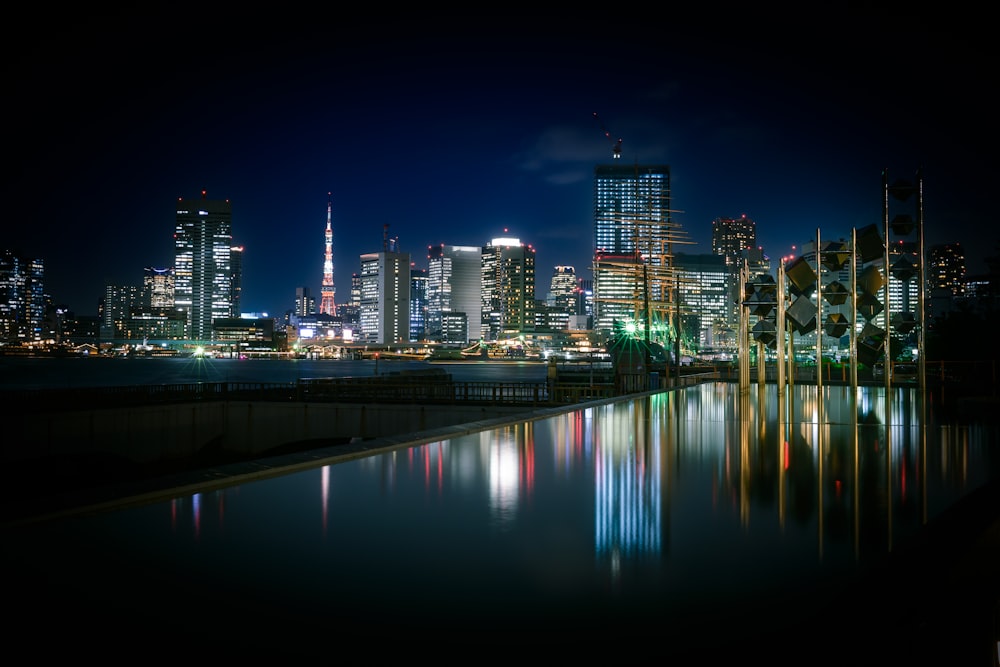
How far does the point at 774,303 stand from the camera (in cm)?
2409

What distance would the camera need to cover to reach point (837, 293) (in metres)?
21.4

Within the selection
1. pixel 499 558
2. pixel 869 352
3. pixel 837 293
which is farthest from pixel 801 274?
pixel 499 558

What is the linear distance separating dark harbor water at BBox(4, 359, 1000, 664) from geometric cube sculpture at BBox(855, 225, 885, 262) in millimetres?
15583

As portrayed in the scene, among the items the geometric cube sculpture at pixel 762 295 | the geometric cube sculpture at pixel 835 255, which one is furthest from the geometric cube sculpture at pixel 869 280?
the geometric cube sculpture at pixel 762 295

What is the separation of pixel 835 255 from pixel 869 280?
130cm

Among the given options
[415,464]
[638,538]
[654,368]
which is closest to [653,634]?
[638,538]

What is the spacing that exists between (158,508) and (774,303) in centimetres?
2233

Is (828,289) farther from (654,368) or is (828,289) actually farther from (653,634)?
(654,368)

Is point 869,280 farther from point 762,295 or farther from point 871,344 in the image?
point 762,295

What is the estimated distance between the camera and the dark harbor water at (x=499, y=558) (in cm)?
288

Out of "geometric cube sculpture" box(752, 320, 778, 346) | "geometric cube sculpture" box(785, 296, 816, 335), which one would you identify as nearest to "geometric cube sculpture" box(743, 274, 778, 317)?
"geometric cube sculpture" box(752, 320, 778, 346)

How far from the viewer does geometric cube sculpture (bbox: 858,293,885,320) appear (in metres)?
21.7

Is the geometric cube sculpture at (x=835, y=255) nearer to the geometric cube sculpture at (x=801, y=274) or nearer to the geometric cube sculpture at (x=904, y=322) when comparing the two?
the geometric cube sculpture at (x=801, y=274)

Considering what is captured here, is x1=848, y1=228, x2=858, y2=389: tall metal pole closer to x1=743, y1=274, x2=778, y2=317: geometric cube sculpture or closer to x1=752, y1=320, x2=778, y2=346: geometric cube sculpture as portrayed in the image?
x1=752, y1=320, x2=778, y2=346: geometric cube sculpture
